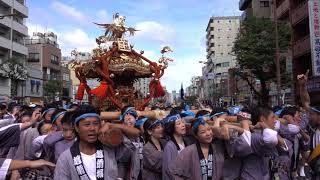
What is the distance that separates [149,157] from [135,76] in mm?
7720

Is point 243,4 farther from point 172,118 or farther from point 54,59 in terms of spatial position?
point 172,118

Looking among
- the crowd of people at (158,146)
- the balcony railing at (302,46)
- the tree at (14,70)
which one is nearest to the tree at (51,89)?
the tree at (14,70)

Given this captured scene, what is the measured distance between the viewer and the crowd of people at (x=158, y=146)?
3750 millimetres

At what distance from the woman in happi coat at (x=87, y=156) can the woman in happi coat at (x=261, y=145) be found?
5.11 ft

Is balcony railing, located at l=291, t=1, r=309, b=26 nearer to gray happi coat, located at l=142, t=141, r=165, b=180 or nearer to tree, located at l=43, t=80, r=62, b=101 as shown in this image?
gray happi coat, located at l=142, t=141, r=165, b=180

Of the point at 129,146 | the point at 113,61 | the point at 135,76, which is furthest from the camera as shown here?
the point at 135,76

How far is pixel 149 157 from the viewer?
5746 millimetres

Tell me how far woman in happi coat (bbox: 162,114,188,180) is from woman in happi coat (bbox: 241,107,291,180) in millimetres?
985

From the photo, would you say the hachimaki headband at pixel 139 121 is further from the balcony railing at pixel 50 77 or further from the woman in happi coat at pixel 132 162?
the balcony railing at pixel 50 77

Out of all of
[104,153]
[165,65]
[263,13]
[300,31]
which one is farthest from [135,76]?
[263,13]

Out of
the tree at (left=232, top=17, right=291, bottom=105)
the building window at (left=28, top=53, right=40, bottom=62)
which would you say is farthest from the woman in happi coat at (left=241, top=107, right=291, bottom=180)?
the building window at (left=28, top=53, right=40, bottom=62)

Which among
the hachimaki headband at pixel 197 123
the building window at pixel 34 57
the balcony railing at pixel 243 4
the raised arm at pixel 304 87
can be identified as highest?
the balcony railing at pixel 243 4

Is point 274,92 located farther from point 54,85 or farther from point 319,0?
point 54,85

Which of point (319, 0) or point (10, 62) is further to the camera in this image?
point (10, 62)
